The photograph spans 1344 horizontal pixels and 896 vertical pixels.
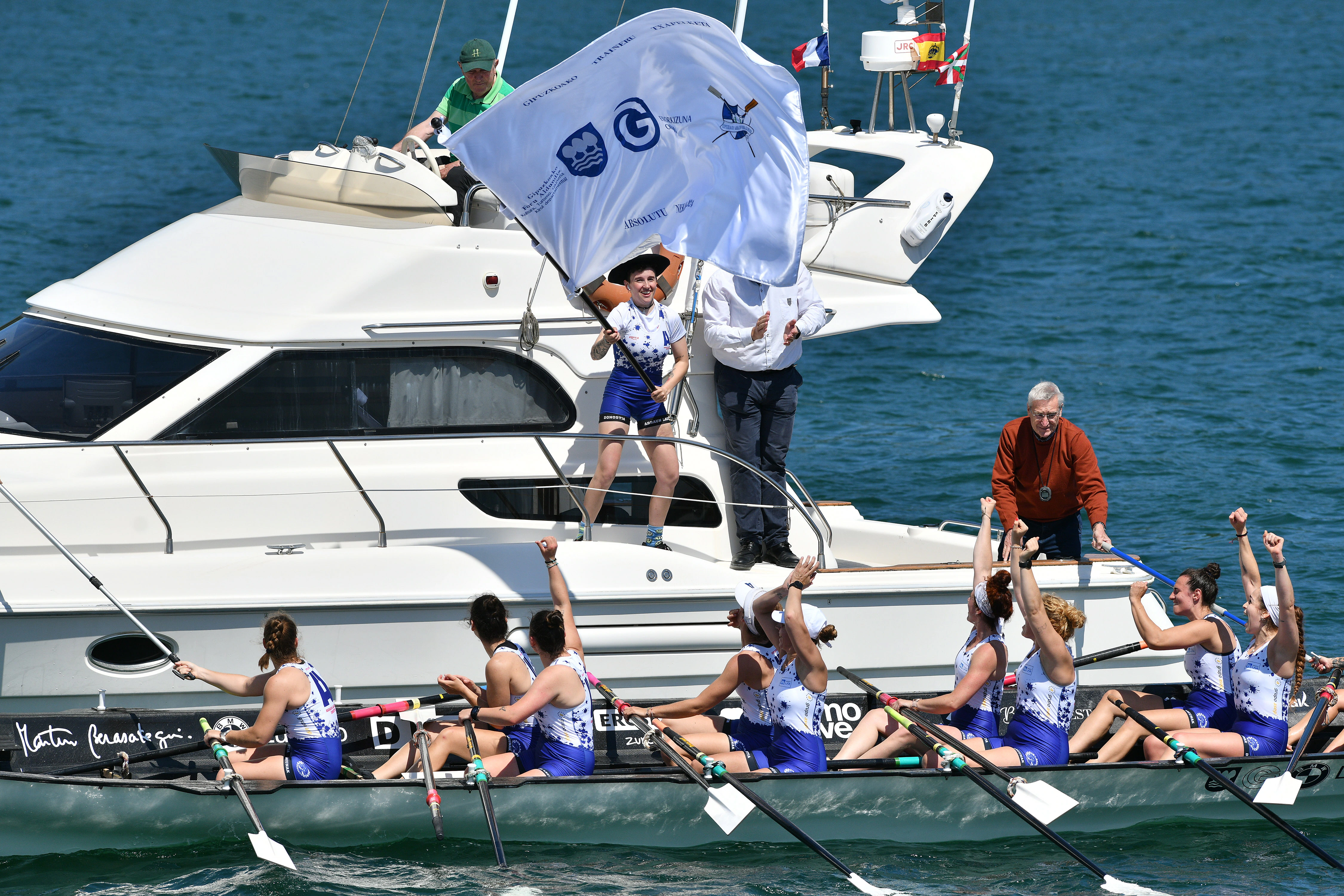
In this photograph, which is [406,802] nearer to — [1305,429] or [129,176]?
[1305,429]

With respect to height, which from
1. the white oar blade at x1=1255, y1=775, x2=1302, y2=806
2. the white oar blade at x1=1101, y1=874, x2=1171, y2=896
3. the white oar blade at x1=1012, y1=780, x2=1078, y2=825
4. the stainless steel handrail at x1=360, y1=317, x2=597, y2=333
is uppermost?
the stainless steel handrail at x1=360, y1=317, x2=597, y2=333

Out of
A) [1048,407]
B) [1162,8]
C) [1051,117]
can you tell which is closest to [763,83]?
[1048,407]

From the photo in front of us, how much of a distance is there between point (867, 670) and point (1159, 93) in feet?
108

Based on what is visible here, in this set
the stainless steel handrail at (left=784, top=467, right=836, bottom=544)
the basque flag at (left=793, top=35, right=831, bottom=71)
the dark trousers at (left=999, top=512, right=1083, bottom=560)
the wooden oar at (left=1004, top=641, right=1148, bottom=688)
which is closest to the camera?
the stainless steel handrail at (left=784, top=467, right=836, bottom=544)

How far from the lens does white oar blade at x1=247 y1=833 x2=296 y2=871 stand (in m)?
7.18

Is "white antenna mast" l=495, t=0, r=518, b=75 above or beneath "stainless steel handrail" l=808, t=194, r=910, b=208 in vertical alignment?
above

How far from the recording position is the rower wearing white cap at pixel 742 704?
782cm

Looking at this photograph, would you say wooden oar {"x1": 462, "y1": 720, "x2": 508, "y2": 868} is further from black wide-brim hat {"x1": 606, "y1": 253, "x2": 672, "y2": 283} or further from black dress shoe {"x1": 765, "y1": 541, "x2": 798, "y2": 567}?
black wide-brim hat {"x1": 606, "y1": 253, "x2": 672, "y2": 283}

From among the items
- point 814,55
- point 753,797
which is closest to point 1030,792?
point 753,797

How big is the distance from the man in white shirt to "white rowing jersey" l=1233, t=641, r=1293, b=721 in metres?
2.54

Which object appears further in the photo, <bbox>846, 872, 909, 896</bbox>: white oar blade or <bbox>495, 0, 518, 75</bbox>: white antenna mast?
<bbox>495, 0, 518, 75</bbox>: white antenna mast

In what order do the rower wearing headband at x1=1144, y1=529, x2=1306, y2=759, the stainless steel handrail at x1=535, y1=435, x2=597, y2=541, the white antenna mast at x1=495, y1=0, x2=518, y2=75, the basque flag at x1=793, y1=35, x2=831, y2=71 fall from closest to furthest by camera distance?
the rower wearing headband at x1=1144, y1=529, x2=1306, y2=759 → the stainless steel handrail at x1=535, y1=435, x2=597, y2=541 → the basque flag at x1=793, y1=35, x2=831, y2=71 → the white antenna mast at x1=495, y1=0, x2=518, y2=75

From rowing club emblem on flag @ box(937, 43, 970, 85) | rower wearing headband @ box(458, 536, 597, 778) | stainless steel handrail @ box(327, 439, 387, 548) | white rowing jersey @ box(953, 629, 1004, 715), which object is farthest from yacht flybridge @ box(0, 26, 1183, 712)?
rowing club emblem on flag @ box(937, 43, 970, 85)

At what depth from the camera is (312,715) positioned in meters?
7.61
